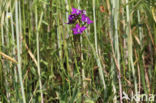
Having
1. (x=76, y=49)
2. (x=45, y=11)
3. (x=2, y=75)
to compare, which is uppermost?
(x=45, y=11)

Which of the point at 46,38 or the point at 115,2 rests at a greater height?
the point at 115,2

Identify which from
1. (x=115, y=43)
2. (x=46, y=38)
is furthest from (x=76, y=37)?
(x=46, y=38)

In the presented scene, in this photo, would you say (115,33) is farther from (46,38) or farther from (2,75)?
(2,75)

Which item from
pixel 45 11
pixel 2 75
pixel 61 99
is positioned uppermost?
pixel 45 11

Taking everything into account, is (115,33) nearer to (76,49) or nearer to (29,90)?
(76,49)

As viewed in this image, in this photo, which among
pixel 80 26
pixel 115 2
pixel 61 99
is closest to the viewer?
pixel 80 26

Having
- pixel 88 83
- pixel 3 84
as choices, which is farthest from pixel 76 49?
pixel 3 84

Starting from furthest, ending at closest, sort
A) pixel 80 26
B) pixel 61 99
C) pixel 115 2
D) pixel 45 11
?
pixel 45 11
pixel 61 99
pixel 115 2
pixel 80 26

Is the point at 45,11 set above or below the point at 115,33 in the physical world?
above

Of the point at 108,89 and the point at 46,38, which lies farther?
the point at 46,38
